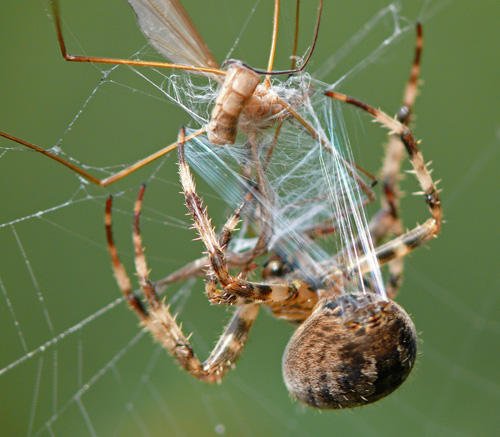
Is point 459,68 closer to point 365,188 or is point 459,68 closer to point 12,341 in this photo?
point 365,188

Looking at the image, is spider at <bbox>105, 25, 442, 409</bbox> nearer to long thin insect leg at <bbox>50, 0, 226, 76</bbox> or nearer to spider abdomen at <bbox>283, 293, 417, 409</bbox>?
spider abdomen at <bbox>283, 293, 417, 409</bbox>

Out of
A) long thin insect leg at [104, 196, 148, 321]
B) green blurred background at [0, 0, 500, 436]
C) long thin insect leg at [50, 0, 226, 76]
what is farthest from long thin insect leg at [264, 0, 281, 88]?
green blurred background at [0, 0, 500, 436]

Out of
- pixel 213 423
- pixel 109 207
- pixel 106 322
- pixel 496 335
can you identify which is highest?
pixel 109 207

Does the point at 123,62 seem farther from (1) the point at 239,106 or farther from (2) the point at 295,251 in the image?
(2) the point at 295,251

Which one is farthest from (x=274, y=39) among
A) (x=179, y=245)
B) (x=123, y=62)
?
(x=179, y=245)

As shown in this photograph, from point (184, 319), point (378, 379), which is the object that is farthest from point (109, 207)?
point (184, 319)

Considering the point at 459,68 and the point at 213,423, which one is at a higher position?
the point at 459,68

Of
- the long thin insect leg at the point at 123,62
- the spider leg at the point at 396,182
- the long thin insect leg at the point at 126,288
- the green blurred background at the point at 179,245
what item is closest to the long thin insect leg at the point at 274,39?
the long thin insect leg at the point at 123,62
